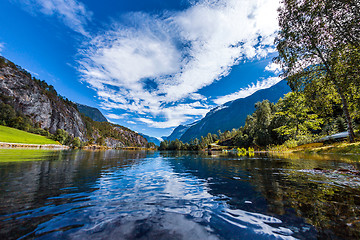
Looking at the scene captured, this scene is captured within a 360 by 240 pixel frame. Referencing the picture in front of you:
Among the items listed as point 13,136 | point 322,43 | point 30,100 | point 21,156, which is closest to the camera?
point 322,43

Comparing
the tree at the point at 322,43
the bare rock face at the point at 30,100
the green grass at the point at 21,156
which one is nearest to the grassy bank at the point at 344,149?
the tree at the point at 322,43

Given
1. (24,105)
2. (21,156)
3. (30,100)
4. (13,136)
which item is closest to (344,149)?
(21,156)

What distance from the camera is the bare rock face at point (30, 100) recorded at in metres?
117

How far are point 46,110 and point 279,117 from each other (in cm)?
19842

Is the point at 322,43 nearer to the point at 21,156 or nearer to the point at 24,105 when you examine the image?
the point at 21,156

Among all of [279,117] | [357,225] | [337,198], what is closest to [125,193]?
[357,225]

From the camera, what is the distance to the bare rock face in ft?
385

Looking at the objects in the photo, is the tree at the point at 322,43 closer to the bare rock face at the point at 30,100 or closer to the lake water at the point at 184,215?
the lake water at the point at 184,215

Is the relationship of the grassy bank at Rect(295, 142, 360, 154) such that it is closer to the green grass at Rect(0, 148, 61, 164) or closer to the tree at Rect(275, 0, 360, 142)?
the tree at Rect(275, 0, 360, 142)

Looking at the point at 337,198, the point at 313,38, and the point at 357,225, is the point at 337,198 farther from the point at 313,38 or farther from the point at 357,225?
the point at 313,38

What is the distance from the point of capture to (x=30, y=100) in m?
134

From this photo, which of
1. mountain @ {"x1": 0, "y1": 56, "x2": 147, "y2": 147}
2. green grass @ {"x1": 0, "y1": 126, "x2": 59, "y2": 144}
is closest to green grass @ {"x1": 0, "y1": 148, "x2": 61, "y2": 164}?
green grass @ {"x1": 0, "y1": 126, "x2": 59, "y2": 144}

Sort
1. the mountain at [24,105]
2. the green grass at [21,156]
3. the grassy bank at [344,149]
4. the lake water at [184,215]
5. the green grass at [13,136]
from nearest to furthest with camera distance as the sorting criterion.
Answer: the lake water at [184,215], the green grass at [21,156], the grassy bank at [344,149], the green grass at [13,136], the mountain at [24,105]

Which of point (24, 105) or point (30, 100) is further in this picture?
point (30, 100)
